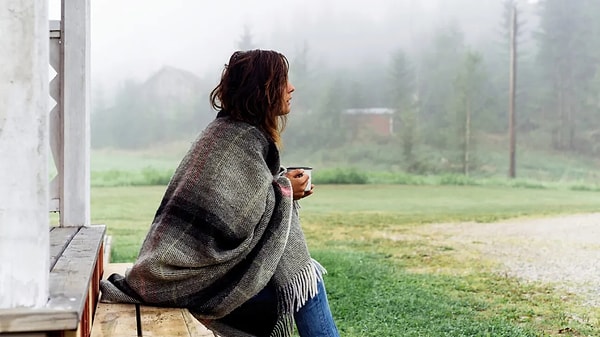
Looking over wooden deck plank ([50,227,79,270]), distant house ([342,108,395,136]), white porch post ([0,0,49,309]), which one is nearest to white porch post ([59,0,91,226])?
wooden deck plank ([50,227,79,270])

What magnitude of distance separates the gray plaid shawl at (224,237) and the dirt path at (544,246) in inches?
136

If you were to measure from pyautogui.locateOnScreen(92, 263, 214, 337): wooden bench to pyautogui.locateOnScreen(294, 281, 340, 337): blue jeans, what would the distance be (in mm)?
211

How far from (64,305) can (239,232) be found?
53 centimetres

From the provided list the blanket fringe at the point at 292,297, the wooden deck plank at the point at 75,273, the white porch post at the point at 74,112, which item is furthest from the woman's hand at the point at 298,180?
the white porch post at the point at 74,112

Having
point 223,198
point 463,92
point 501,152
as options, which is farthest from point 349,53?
point 223,198

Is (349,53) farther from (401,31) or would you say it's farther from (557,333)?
(557,333)

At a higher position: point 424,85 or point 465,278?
point 424,85

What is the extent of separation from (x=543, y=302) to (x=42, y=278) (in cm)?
405

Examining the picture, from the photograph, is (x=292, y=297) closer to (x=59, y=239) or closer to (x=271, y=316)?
(x=271, y=316)

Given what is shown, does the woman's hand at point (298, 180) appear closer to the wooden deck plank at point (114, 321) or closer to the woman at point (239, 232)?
the woman at point (239, 232)

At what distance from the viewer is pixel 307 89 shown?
7859 millimetres

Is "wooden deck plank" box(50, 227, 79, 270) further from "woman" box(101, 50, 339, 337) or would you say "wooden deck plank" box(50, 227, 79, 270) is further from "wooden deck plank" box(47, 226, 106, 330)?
"woman" box(101, 50, 339, 337)

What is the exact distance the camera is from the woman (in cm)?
184

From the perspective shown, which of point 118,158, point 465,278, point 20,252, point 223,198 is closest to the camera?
point 20,252
